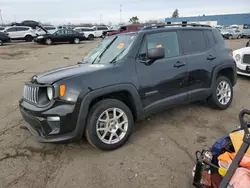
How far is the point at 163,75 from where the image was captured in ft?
12.3

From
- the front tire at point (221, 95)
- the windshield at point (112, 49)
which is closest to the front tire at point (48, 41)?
the windshield at point (112, 49)

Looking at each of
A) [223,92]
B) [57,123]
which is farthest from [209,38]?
[57,123]

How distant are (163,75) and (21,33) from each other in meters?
25.1

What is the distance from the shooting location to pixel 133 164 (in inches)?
121

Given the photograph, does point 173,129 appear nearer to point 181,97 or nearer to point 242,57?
point 181,97

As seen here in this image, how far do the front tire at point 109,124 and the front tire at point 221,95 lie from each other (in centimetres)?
213

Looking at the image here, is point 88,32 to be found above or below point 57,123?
above

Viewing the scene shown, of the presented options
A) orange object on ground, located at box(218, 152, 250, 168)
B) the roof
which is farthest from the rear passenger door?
the roof

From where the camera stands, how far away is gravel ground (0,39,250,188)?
2770mm

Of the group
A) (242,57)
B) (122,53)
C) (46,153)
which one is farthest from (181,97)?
(242,57)

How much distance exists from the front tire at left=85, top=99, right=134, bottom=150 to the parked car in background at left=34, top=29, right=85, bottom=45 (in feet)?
67.9

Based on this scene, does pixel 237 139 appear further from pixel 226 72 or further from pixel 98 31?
pixel 98 31

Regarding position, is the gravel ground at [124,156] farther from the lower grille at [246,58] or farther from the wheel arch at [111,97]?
the lower grille at [246,58]

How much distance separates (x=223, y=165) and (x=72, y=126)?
1.86 m
